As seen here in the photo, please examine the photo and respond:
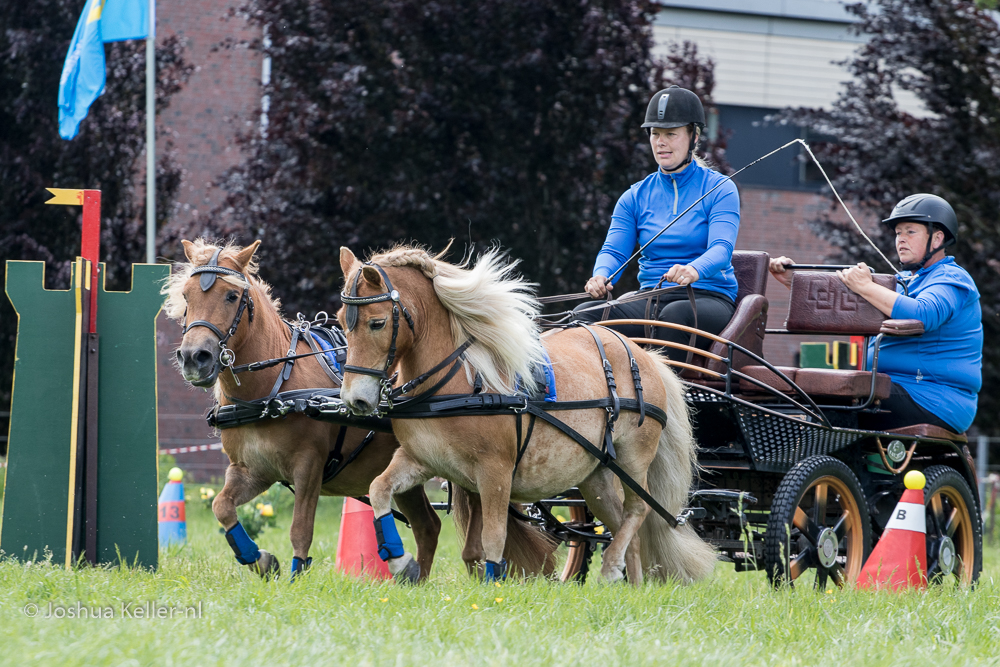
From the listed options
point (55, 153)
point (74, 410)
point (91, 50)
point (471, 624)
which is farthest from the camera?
point (55, 153)

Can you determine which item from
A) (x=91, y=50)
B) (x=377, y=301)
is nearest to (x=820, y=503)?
(x=377, y=301)

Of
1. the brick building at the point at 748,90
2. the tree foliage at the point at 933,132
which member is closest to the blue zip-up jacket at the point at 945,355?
the tree foliage at the point at 933,132

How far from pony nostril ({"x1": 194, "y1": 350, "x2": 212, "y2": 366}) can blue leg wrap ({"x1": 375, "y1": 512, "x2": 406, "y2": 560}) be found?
3.44ft

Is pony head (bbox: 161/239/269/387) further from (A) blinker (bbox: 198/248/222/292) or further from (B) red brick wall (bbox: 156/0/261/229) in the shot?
(B) red brick wall (bbox: 156/0/261/229)

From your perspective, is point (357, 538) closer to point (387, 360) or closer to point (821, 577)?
point (387, 360)

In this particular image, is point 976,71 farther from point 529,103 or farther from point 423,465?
point 423,465

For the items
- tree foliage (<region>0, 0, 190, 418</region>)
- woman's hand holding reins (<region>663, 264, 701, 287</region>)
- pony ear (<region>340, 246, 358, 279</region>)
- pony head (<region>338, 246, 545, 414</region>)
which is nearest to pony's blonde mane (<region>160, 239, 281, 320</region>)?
pony ear (<region>340, 246, 358, 279</region>)

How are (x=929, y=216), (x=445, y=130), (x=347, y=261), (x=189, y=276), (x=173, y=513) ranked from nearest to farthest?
(x=347, y=261), (x=189, y=276), (x=929, y=216), (x=173, y=513), (x=445, y=130)

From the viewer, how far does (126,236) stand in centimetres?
1257

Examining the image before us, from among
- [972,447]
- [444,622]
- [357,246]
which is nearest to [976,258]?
[972,447]

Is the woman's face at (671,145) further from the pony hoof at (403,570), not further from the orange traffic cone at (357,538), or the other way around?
the pony hoof at (403,570)

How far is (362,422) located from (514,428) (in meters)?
0.74

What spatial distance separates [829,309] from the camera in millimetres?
5879

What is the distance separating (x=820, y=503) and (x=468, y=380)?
2124mm
